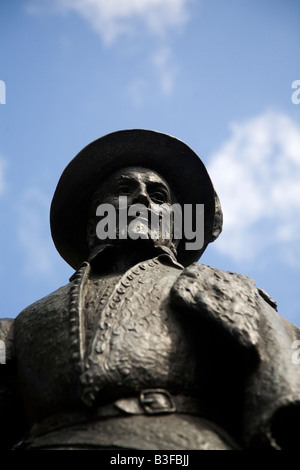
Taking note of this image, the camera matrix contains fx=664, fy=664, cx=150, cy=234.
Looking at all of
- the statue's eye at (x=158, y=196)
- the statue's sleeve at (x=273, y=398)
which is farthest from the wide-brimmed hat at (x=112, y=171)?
the statue's sleeve at (x=273, y=398)

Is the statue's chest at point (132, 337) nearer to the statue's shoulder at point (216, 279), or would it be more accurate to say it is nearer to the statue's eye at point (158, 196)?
the statue's shoulder at point (216, 279)

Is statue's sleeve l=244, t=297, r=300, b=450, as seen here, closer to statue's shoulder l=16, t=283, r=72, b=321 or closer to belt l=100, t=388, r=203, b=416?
belt l=100, t=388, r=203, b=416

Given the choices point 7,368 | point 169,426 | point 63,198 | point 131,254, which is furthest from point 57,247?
point 169,426

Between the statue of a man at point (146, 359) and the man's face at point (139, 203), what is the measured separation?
1 centimetres

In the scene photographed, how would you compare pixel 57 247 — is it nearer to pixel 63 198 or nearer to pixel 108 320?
pixel 63 198

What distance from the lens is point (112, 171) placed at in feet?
17.3

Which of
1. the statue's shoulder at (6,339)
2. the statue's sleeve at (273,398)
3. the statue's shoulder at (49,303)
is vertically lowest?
the statue's sleeve at (273,398)

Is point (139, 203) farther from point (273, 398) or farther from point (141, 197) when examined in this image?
point (273, 398)

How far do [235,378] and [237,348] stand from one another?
0.76ft

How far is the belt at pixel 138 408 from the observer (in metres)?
3.21

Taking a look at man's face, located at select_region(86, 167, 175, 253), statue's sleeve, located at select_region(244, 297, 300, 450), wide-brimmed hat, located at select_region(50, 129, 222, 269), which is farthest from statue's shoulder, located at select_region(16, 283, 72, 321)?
statue's sleeve, located at select_region(244, 297, 300, 450)

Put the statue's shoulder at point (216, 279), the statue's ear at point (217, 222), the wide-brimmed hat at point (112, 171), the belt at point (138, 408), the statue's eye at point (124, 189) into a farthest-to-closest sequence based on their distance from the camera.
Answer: the statue's ear at point (217, 222) < the wide-brimmed hat at point (112, 171) < the statue's eye at point (124, 189) < the statue's shoulder at point (216, 279) < the belt at point (138, 408)

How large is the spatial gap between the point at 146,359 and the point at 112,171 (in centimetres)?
222

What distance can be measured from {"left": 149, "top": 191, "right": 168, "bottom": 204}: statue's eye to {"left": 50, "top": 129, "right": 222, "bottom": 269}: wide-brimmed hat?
34cm
